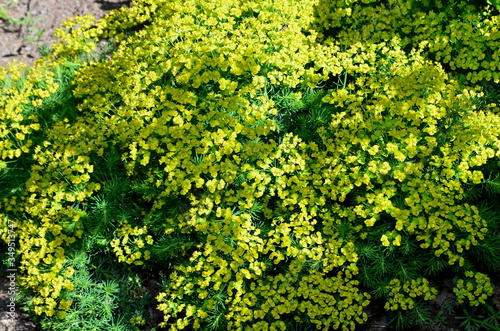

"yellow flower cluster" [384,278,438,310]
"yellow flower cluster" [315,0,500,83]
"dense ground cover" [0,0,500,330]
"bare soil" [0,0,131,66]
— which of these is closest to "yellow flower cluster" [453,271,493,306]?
"dense ground cover" [0,0,500,330]

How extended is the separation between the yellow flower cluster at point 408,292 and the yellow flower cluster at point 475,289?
178 millimetres

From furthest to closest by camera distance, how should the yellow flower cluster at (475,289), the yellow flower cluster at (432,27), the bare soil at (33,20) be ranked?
the bare soil at (33,20) → the yellow flower cluster at (432,27) → the yellow flower cluster at (475,289)

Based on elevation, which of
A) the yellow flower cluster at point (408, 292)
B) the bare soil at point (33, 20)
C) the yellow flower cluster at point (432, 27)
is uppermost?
the yellow flower cluster at point (432, 27)

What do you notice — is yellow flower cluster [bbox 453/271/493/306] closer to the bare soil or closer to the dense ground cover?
the dense ground cover

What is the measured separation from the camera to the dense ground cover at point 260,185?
3162 millimetres

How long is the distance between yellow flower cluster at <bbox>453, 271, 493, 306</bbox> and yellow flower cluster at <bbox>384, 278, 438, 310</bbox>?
0.18 meters

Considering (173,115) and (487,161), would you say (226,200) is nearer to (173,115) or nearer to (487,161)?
(173,115)

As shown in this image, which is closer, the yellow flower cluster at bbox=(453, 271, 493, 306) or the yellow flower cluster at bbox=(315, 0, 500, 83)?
the yellow flower cluster at bbox=(453, 271, 493, 306)

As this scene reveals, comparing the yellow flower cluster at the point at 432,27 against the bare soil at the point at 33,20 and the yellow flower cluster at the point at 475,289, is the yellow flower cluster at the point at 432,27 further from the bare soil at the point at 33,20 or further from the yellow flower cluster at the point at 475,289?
the bare soil at the point at 33,20

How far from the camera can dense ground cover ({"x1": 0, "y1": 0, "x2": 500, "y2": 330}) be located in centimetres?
316

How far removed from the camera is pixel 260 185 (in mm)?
3305

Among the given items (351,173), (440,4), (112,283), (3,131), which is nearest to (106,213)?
(112,283)

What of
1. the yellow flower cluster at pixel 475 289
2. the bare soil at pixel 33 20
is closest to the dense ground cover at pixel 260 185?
the yellow flower cluster at pixel 475 289

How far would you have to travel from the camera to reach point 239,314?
3.12m
